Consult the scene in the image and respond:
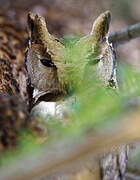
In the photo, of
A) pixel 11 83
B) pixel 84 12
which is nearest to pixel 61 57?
pixel 11 83

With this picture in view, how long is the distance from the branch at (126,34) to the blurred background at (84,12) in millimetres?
1044

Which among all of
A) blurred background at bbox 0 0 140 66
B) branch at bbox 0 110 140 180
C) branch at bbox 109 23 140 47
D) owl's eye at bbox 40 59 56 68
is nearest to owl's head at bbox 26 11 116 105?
owl's eye at bbox 40 59 56 68

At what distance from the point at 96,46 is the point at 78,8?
1973 millimetres

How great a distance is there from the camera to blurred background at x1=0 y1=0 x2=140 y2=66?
8.31ft

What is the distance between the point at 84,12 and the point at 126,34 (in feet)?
5.13

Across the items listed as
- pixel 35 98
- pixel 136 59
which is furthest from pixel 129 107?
pixel 136 59

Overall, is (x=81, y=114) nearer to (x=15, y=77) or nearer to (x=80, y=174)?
(x=80, y=174)

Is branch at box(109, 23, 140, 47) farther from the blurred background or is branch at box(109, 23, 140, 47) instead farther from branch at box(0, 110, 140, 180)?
the blurred background

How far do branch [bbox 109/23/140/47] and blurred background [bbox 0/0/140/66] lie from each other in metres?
1.04

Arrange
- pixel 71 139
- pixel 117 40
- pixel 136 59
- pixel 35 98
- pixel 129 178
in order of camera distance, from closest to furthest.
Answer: pixel 71 139 → pixel 35 98 → pixel 129 178 → pixel 117 40 → pixel 136 59

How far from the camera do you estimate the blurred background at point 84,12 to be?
253 centimetres

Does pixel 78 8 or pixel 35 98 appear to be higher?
pixel 78 8

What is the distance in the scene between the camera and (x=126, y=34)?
4.43 feet

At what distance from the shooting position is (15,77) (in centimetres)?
141
